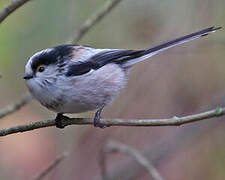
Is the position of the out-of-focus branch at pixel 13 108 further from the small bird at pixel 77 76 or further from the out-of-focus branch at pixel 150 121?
the out-of-focus branch at pixel 150 121

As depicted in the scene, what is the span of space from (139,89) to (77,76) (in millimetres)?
1659

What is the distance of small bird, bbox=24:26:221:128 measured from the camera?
323 centimetres

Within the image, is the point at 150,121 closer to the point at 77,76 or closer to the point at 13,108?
the point at 77,76

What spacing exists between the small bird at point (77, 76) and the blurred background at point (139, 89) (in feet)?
3.16

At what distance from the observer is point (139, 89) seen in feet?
16.2

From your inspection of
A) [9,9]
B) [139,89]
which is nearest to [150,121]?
[9,9]

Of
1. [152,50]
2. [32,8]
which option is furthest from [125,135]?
[32,8]

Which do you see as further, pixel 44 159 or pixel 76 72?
pixel 44 159

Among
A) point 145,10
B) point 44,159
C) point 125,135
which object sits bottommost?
point 44,159

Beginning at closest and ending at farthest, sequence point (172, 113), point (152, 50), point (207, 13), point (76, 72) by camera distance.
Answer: point (76, 72) → point (152, 50) → point (207, 13) → point (172, 113)

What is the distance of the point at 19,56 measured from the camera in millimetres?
5125

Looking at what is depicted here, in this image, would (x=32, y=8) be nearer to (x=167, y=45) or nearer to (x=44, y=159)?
(x=44, y=159)

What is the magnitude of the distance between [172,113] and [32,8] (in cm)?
213

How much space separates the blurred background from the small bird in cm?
96
